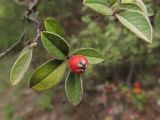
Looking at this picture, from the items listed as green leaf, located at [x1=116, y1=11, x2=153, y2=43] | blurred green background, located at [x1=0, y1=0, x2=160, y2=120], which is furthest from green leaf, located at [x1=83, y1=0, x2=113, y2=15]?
blurred green background, located at [x1=0, y1=0, x2=160, y2=120]

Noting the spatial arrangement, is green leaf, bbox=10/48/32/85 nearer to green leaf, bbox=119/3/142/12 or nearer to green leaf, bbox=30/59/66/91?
green leaf, bbox=30/59/66/91

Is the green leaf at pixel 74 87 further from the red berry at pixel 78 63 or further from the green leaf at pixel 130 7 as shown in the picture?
the green leaf at pixel 130 7

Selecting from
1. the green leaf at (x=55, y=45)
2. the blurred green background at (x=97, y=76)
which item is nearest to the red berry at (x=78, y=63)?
the green leaf at (x=55, y=45)

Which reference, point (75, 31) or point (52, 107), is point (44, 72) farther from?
point (75, 31)

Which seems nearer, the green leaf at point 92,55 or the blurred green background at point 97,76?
the green leaf at point 92,55

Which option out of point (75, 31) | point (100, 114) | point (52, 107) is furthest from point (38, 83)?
point (75, 31)

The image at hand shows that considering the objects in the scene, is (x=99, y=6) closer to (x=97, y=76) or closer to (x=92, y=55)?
(x=92, y=55)
